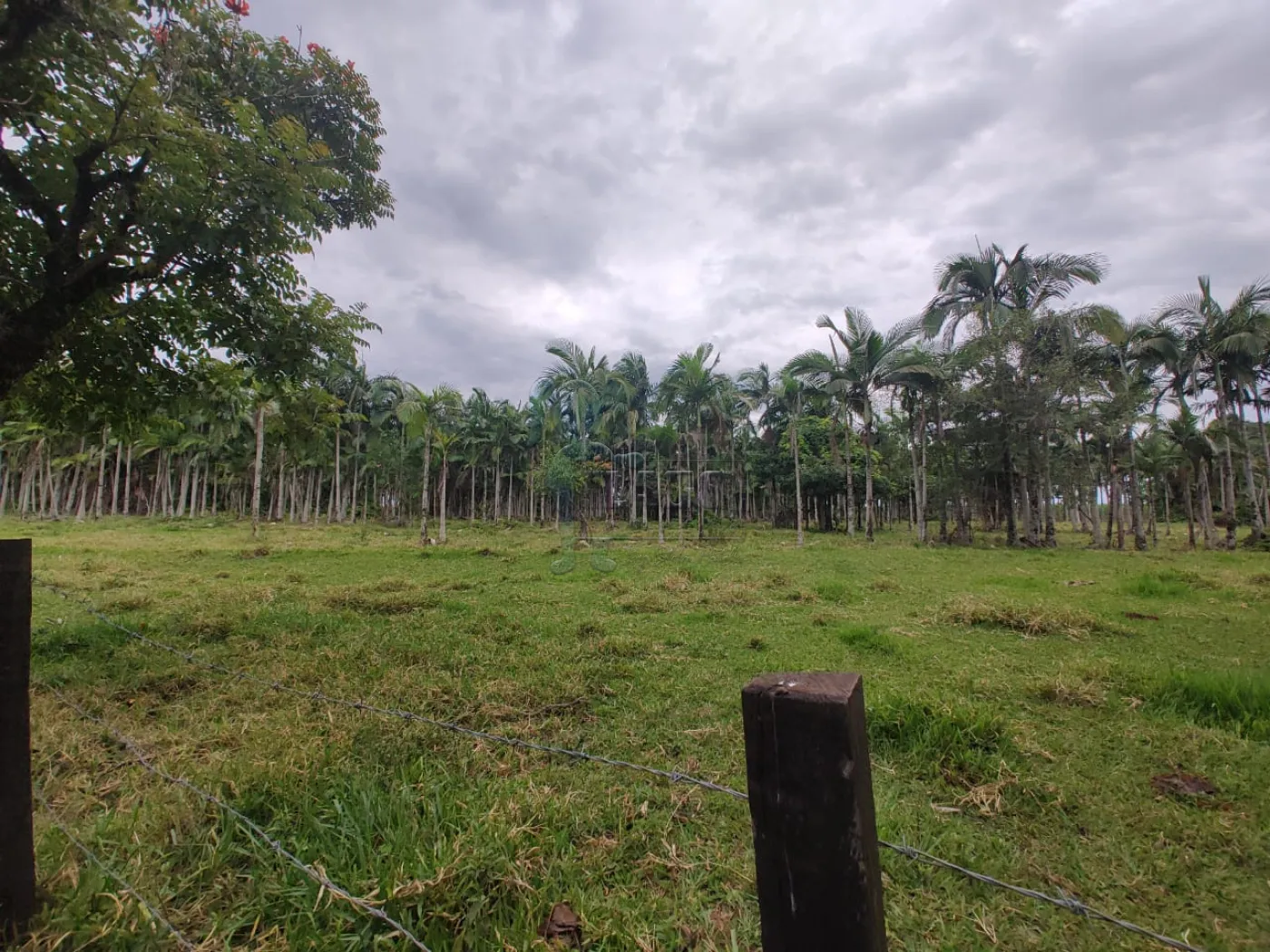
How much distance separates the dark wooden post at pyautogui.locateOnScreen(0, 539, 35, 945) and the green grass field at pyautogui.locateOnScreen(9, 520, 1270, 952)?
0.44 feet

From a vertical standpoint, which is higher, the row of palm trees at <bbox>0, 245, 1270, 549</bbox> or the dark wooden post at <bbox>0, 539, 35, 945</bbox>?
the row of palm trees at <bbox>0, 245, 1270, 549</bbox>

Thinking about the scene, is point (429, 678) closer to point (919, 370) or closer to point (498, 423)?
point (919, 370)

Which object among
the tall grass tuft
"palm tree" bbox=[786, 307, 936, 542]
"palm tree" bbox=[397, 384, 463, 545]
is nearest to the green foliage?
the tall grass tuft

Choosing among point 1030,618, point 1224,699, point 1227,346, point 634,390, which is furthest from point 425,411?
point 1227,346

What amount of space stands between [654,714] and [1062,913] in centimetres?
251

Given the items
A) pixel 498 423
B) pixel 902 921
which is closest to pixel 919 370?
pixel 902 921

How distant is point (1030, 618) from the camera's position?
699cm

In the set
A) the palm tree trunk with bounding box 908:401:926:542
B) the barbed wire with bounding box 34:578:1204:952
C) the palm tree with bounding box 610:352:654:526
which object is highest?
the palm tree with bounding box 610:352:654:526

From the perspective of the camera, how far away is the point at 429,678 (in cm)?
489

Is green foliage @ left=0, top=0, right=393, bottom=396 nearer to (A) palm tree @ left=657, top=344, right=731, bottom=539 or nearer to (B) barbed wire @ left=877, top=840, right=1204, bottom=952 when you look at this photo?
(B) barbed wire @ left=877, top=840, right=1204, bottom=952

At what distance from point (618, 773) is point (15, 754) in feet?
8.79

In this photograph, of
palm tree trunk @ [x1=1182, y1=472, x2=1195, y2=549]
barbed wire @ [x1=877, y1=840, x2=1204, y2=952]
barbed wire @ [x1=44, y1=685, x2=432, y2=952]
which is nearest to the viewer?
barbed wire @ [x1=877, y1=840, x2=1204, y2=952]

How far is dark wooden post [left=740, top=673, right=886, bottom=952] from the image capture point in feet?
3.28

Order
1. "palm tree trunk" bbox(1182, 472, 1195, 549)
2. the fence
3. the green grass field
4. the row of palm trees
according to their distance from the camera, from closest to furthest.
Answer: the fence, the green grass field, the row of palm trees, "palm tree trunk" bbox(1182, 472, 1195, 549)
